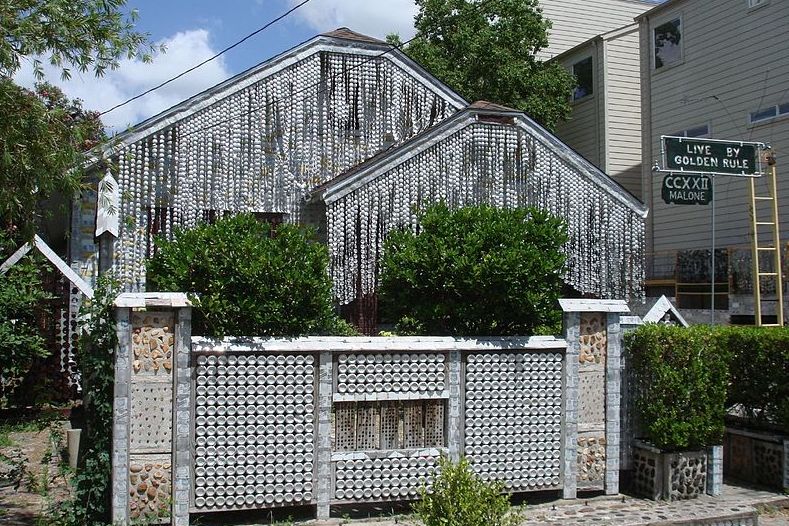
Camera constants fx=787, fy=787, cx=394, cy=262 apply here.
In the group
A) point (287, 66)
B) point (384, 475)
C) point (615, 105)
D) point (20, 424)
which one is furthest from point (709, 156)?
point (615, 105)

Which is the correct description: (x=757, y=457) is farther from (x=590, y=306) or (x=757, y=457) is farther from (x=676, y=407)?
(x=590, y=306)

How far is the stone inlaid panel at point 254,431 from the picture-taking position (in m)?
7.34

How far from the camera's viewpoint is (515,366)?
27.7 ft

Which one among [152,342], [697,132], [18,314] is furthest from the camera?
[697,132]

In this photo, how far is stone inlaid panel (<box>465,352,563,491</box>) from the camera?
27.1 feet

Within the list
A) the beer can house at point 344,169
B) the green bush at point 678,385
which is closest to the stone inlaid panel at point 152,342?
the green bush at point 678,385

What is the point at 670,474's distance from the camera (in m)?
8.67

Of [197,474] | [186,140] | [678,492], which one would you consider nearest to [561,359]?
[678,492]

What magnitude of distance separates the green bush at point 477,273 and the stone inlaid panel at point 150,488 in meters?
3.21

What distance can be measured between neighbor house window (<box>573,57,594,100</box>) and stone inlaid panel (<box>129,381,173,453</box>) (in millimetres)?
21186

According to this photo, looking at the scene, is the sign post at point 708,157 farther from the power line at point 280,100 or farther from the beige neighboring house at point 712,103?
the beige neighboring house at point 712,103

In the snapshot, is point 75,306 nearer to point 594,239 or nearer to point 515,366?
point 515,366

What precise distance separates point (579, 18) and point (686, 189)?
18.5 m

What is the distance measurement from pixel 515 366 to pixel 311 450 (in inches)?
93.0
